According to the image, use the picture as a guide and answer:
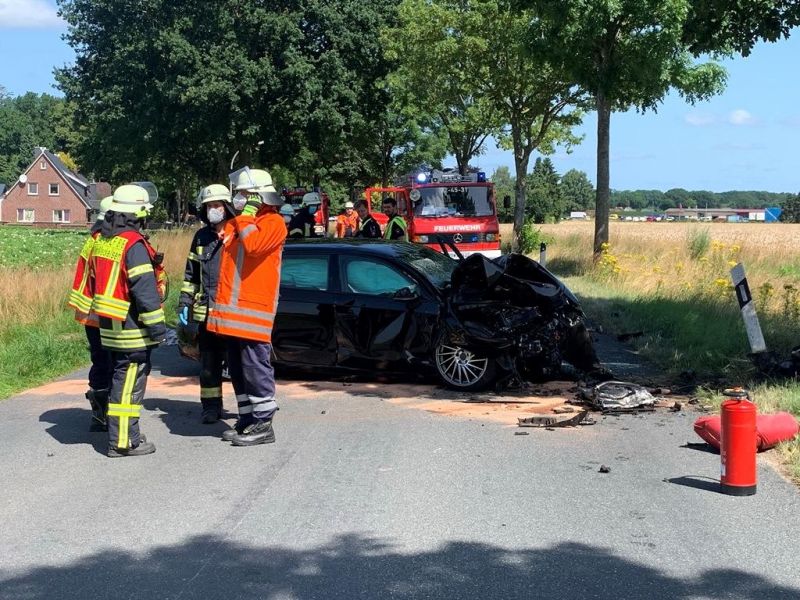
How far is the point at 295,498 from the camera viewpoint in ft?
18.8

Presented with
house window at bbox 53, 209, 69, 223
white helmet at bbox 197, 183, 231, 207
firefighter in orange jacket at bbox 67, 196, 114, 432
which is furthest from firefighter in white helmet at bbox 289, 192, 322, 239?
house window at bbox 53, 209, 69, 223

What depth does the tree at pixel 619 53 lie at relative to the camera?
17438mm

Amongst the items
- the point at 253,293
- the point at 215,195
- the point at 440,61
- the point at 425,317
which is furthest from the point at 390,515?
the point at 440,61

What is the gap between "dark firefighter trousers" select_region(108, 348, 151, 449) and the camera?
6.70 m

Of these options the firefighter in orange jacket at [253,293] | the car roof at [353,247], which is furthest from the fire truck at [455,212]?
the firefighter in orange jacket at [253,293]

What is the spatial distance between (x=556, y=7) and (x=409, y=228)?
885 centimetres

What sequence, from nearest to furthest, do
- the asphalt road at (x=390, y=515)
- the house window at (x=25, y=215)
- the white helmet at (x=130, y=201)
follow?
1. the asphalt road at (x=390, y=515)
2. the white helmet at (x=130, y=201)
3. the house window at (x=25, y=215)

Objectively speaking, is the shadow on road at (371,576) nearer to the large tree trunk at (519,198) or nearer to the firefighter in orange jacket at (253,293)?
the firefighter in orange jacket at (253,293)

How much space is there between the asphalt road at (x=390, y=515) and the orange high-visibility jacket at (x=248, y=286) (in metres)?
0.93

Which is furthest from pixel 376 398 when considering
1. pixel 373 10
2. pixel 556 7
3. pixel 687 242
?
pixel 373 10

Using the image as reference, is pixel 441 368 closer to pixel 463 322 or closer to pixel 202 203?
pixel 463 322

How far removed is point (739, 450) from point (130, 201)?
175 inches

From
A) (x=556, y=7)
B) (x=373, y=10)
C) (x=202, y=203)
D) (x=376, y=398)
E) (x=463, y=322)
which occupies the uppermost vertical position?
(x=373, y=10)

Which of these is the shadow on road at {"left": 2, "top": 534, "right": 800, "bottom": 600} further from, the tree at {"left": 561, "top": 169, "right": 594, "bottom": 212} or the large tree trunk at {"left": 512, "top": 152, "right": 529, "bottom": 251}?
the tree at {"left": 561, "top": 169, "right": 594, "bottom": 212}
